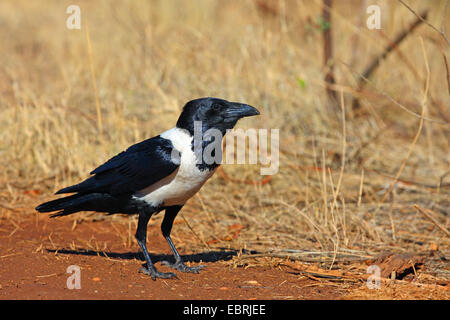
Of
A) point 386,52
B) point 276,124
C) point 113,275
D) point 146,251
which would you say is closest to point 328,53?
point 386,52

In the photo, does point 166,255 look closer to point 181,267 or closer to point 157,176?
point 181,267

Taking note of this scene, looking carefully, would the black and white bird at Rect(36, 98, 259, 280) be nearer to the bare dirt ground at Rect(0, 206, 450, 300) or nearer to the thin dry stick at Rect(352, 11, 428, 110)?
the bare dirt ground at Rect(0, 206, 450, 300)

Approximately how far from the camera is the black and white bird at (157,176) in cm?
357

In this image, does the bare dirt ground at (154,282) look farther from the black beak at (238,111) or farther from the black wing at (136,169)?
the black beak at (238,111)

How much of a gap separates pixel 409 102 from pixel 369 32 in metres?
0.93

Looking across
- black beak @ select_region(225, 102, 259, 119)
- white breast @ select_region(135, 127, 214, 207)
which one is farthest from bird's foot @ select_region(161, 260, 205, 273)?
black beak @ select_region(225, 102, 259, 119)

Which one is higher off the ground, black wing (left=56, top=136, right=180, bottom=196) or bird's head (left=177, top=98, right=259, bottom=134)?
bird's head (left=177, top=98, right=259, bottom=134)

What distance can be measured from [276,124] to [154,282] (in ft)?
11.0

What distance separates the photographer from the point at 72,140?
5.58 metres

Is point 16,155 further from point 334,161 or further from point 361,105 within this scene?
point 361,105

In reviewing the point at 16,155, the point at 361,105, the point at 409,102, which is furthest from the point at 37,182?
the point at 409,102

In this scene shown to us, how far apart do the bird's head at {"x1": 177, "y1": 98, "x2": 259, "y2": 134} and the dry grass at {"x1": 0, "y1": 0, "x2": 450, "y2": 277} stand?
0.86 meters

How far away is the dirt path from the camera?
10.5 feet

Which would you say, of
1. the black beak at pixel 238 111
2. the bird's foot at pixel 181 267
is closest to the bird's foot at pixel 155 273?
the bird's foot at pixel 181 267
